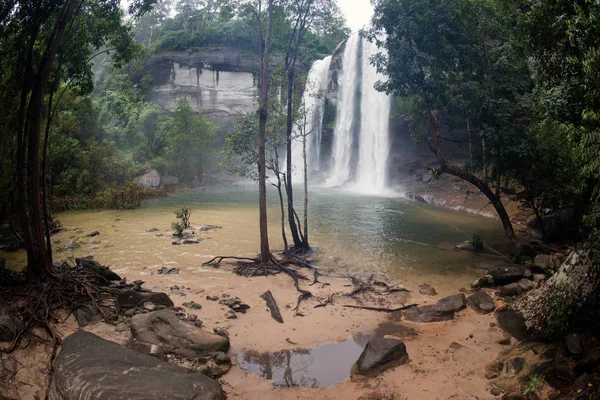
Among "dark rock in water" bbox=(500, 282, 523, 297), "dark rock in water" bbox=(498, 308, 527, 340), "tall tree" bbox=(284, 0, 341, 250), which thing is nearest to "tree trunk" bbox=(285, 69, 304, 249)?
"tall tree" bbox=(284, 0, 341, 250)

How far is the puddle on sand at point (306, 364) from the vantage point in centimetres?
546

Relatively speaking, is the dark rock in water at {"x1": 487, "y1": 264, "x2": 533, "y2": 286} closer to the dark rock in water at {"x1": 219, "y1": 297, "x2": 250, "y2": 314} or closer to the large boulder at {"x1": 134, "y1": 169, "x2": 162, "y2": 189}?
the dark rock in water at {"x1": 219, "y1": 297, "x2": 250, "y2": 314}

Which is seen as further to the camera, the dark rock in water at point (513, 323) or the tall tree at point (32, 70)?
the tall tree at point (32, 70)

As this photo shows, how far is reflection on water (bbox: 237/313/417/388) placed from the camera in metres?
5.48

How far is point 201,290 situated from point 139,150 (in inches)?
1183

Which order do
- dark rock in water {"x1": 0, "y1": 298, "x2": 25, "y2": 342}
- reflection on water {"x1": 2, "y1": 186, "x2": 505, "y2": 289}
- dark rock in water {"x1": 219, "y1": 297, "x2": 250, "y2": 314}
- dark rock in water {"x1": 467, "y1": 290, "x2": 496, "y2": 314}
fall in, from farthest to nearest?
reflection on water {"x1": 2, "y1": 186, "x2": 505, "y2": 289} → dark rock in water {"x1": 219, "y1": 297, "x2": 250, "y2": 314} → dark rock in water {"x1": 467, "y1": 290, "x2": 496, "y2": 314} → dark rock in water {"x1": 0, "y1": 298, "x2": 25, "y2": 342}

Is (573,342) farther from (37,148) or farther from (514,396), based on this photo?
(37,148)

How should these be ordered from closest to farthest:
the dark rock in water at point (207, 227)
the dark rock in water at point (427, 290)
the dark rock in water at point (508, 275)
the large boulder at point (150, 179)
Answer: the dark rock in water at point (508, 275) → the dark rock in water at point (427, 290) → the dark rock in water at point (207, 227) → the large boulder at point (150, 179)

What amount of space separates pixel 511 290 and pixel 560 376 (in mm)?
3805

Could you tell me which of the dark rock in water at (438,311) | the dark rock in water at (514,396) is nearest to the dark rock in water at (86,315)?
the dark rock in water at (438,311)

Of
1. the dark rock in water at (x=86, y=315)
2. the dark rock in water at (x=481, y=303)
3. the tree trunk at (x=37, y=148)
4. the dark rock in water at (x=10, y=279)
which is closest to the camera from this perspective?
the dark rock in water at (x=86, y=315)

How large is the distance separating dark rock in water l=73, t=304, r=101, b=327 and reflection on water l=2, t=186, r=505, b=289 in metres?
3.97

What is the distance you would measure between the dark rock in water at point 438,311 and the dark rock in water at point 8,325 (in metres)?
6.74

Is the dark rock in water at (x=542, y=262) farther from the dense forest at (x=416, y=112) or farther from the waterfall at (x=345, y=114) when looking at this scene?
the waterfall at (x=345, y=114)
